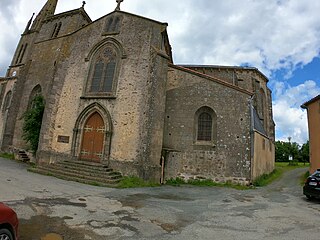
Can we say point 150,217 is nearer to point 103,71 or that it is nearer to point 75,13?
point 103,71

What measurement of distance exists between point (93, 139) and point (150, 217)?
9.16 metres

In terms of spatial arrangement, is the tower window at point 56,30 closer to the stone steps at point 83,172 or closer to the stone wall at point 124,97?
the stone wall at point 124,97

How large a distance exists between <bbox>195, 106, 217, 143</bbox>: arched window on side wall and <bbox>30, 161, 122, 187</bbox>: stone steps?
18.2 ft

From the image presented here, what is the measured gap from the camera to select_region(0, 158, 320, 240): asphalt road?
4863mm

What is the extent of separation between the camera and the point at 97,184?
11.3 metres

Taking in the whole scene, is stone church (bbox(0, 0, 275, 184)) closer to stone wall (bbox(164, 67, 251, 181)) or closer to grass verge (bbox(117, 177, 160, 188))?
stone wall (bbox(164, 67, 251, 181))

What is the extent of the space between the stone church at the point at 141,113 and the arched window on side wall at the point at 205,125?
6 cm

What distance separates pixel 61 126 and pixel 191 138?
8416mm

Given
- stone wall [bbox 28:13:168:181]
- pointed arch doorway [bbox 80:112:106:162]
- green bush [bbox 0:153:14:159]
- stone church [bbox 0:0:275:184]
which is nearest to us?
stone wall [bbox 28:13:168:181]

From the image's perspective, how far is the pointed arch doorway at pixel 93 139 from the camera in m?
14.1

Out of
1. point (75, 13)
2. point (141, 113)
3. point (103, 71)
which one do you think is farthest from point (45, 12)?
point (141, 113)

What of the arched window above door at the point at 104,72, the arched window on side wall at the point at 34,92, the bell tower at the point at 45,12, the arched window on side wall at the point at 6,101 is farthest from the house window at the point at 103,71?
the bell tower at the point at 45,12

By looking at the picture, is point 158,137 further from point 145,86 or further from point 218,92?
point 218,92

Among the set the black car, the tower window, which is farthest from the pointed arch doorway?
the tower window
